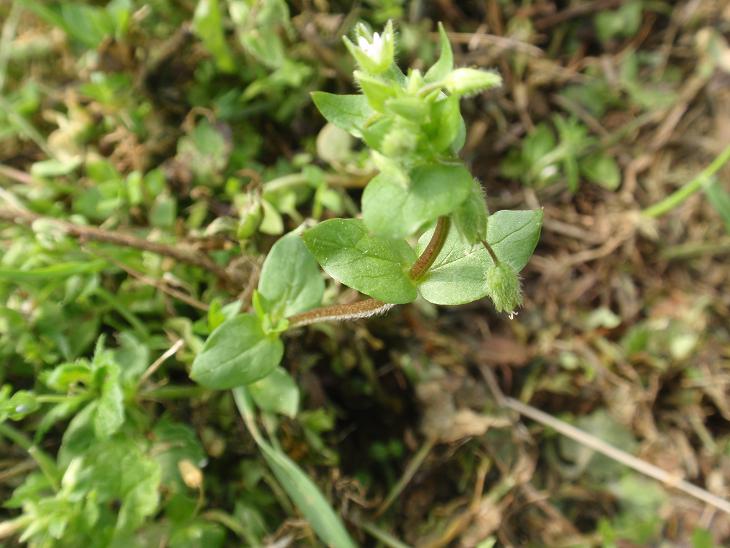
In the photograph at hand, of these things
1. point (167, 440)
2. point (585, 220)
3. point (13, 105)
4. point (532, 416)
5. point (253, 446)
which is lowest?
point (532, 416)

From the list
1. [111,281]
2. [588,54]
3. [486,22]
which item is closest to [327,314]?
[111,281]

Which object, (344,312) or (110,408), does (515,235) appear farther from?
(110,408)

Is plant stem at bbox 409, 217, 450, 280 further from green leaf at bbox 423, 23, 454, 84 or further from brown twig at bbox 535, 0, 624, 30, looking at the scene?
brown twig at bbox 535, 0, 624, 30

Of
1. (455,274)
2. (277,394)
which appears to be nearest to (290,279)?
(277,394)

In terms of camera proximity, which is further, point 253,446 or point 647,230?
point 647,230

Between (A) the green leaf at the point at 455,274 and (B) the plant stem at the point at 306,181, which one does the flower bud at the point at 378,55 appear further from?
(B) the plant stem at the point at 306,181

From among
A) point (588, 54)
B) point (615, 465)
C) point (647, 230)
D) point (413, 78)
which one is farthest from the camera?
point (588, 54)

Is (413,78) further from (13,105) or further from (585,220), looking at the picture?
(13,105)
